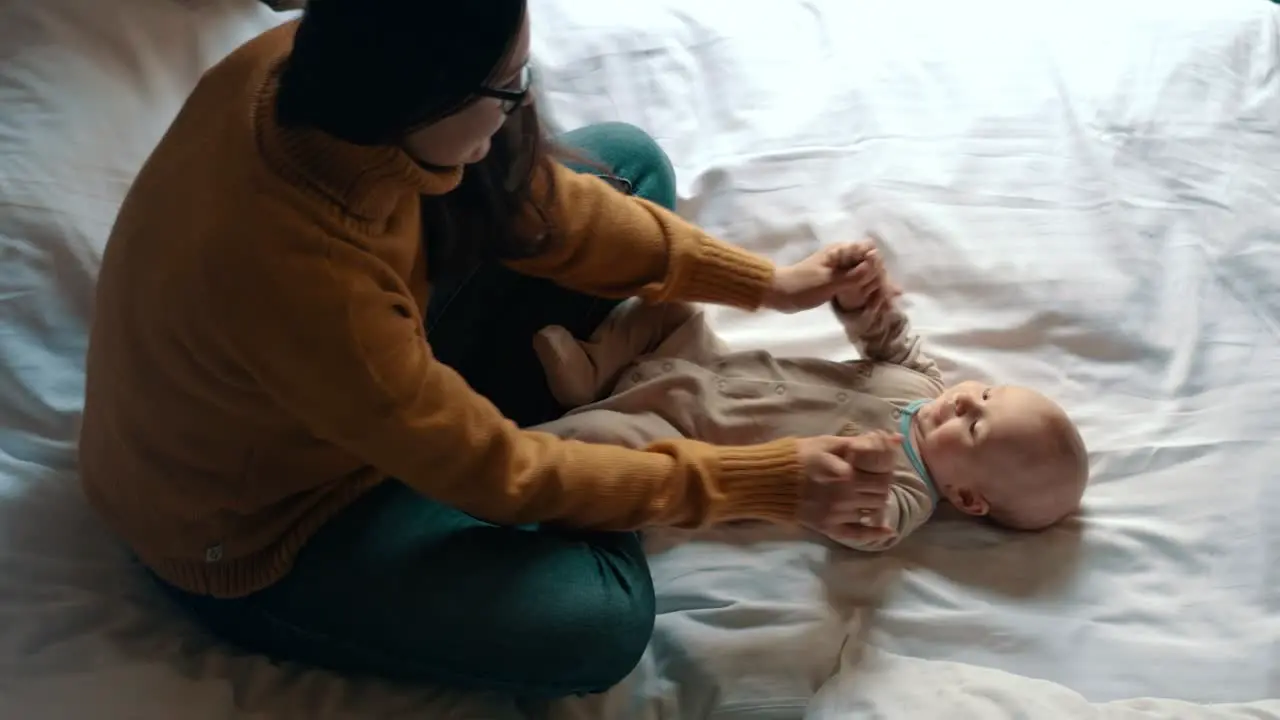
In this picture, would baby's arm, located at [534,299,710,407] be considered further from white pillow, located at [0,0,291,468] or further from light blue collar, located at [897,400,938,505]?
white pillow, located at [0,0,291,468]

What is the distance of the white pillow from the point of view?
100cm

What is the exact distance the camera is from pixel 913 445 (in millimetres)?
1165

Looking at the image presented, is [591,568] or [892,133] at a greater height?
[892,133]

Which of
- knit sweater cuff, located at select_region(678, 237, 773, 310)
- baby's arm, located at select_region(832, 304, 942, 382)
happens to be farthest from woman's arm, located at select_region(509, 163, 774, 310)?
baby's arm, located at select_region(832, 304, 942, 382)

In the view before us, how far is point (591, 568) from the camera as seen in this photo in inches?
37.8

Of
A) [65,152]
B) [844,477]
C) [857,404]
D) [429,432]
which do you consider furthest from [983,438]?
[65,152]

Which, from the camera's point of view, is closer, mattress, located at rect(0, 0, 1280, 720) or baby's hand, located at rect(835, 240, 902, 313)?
mattress, located at rect(0, 0, 1280, 720)

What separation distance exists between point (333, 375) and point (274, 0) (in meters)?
0.77

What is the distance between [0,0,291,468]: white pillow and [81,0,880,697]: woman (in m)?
0.12

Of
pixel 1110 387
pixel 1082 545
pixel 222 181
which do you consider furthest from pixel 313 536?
pixel 1110 387

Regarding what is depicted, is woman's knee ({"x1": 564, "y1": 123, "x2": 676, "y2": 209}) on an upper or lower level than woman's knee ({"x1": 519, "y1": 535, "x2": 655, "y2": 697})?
upper

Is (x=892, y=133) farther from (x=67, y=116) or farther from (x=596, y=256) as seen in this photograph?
(x=67, y=116)

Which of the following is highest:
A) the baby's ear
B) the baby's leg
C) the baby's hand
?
the baby's hand

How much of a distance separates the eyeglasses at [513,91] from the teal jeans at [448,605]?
393 mm
